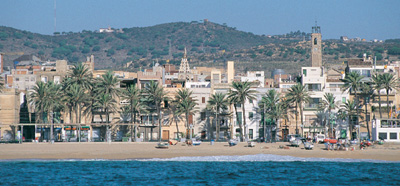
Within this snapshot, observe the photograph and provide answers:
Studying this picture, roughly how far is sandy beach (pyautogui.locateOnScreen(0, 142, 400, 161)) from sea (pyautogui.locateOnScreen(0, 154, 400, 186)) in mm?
1725

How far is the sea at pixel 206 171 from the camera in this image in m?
64.2

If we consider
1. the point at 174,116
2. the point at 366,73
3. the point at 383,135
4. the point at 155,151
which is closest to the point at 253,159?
the point at 155,151

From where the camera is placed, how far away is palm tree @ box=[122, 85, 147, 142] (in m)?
112

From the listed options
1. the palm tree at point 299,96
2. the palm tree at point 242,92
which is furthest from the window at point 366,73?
the palm tree at point 242,92

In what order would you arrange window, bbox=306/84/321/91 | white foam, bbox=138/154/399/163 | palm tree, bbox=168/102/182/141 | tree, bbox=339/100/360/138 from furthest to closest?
window, bbox=306/84/321/91 < palm tree, bbox=168/102/182/141 < tree, bbox=339/100/360/138 < white foam, bbox=138/154/399/163

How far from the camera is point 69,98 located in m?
112

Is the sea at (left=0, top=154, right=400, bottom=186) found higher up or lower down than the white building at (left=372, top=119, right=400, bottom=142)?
lower down

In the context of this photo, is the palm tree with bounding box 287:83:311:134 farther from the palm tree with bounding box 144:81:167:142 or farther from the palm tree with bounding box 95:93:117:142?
the palm tree with bounding box 95:93:117:142

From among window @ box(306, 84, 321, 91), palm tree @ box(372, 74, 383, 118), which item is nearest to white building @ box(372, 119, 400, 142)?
palm tree @ box(372, 74, 383, 118)

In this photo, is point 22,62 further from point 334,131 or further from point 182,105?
point 334,131

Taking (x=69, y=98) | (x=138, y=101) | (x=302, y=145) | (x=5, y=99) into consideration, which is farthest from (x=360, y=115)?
(x=5, y=99)

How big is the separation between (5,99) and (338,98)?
5778cm

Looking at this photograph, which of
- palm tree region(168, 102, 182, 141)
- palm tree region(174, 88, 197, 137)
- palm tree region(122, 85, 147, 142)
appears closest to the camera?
palm tree region(122, 85, 147, 142)

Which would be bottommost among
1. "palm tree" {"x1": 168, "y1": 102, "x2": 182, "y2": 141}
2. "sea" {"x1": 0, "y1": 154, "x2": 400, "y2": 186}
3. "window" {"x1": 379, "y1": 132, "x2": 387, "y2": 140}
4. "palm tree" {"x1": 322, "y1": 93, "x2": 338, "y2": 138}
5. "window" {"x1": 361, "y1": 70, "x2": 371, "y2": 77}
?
"sea" {"x1": 0, "y1": 154, "x2": 400, "y2": 186}
